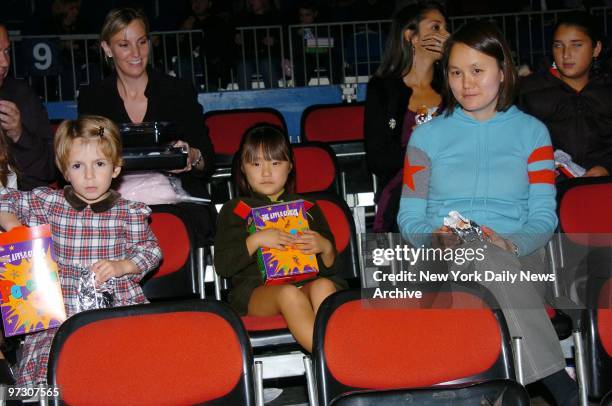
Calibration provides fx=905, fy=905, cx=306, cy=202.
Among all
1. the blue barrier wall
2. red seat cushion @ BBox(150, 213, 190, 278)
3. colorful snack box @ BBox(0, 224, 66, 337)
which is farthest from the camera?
the blue barrier wall

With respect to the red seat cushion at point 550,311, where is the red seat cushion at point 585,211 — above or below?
above

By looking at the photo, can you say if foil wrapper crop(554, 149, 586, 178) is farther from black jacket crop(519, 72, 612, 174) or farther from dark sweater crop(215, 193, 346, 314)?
dark sweater crop(215, 193, 346, 314)

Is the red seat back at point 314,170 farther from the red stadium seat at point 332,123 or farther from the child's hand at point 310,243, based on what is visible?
the child's hand at point 310,243

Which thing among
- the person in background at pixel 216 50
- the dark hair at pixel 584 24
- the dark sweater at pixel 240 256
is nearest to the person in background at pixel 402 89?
the dark sweater at pixel 240 256

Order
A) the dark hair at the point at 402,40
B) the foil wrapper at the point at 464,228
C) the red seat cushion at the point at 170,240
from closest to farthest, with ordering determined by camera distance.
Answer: the foil wrapper at the point at 464,228
the red seat cushion at the point at 170,240
the dark hair at the point at 402,40

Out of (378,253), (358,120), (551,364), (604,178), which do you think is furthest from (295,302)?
(358,120)

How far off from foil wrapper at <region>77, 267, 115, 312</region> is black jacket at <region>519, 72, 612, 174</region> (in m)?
2.49

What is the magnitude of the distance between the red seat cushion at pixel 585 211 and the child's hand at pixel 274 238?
44.0 inches

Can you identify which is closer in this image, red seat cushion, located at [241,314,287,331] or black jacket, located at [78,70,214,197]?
red seat cushion, located at [241,314,287,331]

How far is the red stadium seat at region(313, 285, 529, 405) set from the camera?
2584mm

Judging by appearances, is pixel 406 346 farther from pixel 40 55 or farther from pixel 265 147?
pixel 40 55

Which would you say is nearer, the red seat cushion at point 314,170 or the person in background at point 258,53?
Answer: the red seat cushion at point 314,170

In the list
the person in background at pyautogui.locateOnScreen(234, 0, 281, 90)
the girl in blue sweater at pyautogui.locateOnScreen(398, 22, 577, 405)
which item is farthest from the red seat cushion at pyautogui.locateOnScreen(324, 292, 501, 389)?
the person in background at pyautogui.locateOnScreen(234, 0, 281, 90)

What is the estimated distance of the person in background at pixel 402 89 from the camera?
4.30 meters
